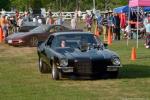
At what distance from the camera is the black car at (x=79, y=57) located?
14.8 meters

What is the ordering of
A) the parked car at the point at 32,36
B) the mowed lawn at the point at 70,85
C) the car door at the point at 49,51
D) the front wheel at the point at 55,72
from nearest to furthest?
the mowed lawn at the point at 70,85
the front wheel at the point at 55,72
the car door at the point at 49,51
the parked car at the point at 32,36

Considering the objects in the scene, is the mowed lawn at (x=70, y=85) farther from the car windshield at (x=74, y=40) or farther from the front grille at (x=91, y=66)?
the car windshield at (x=74, y=40)

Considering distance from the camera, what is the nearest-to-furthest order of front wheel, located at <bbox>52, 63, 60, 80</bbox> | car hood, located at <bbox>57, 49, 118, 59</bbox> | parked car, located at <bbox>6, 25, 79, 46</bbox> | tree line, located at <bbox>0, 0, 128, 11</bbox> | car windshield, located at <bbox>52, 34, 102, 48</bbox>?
1. car hood, located at <bbox>57, 49, 118, 59</bbox>
2. front wheel, located at <bbox>52, 63, 60, 80</bbox>
3. car windshield, located at <bbox>52, 34, 102, 48</bbox>
4. parked car, located at <bbox>6, 25, 79, 46</bbox>
5. tree line, located at <bbox>0, 0, 128, 11</bbox>

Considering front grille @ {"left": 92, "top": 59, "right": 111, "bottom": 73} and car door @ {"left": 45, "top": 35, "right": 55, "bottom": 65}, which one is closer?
front grille @ {"left": 92, "top": 59, "right": 111, "bottom": 73}

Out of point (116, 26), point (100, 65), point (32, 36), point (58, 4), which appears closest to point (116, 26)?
point (116, 26)

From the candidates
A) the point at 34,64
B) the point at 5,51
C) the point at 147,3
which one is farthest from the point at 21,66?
the point at 147,3

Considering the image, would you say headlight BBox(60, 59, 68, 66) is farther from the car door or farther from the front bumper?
the car door

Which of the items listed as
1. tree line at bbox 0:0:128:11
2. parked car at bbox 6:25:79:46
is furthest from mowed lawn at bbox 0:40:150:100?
tree line at bbox 0:0:128:11

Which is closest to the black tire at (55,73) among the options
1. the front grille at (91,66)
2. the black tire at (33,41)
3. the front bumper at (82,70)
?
the front bumper at (82,70)

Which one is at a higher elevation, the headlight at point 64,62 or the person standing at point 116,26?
the headlight at point 64,62

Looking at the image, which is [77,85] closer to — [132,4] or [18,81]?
[18,81]

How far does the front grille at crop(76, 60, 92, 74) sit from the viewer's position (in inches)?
580

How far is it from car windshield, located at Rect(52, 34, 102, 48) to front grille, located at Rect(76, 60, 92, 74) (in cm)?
136

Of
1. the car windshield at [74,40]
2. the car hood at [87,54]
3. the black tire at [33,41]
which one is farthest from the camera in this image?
the black tire at [33,41]
